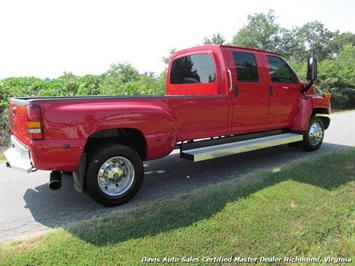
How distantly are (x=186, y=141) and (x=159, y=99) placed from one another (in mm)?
1043

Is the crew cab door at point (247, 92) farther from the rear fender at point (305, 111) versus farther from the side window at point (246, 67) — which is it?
the rear fender at point (305, 111)

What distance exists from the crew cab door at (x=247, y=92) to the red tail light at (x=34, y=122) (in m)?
3.03

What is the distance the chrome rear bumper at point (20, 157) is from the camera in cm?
359

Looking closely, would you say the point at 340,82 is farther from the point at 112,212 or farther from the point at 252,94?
the point at 112,212

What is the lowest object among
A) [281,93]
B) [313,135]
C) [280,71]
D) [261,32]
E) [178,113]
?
[313,135]

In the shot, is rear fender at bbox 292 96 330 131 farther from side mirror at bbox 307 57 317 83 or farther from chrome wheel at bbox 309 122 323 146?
side mirror at bbox 307 57 317 83

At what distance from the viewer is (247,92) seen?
5.37 m

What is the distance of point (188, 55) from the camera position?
19.2 feet

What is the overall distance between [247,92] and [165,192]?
233cm

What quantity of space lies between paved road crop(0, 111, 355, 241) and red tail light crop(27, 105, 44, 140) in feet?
3.50

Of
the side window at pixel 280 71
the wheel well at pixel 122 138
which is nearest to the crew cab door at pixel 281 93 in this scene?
the side window at pixel 280 71

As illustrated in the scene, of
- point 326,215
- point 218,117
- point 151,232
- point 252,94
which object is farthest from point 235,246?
point 252,94

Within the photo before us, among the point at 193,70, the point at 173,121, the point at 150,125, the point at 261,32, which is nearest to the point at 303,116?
the point at 193,70

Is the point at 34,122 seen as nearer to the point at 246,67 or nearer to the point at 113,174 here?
the point at 113,174
